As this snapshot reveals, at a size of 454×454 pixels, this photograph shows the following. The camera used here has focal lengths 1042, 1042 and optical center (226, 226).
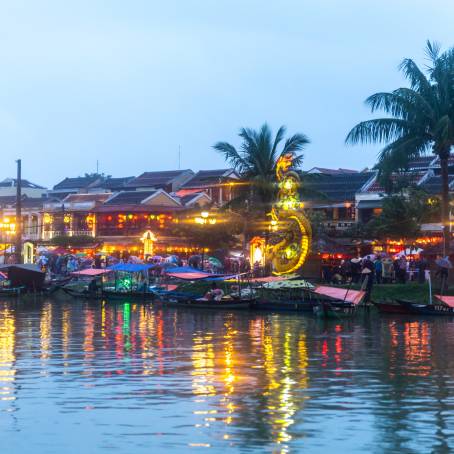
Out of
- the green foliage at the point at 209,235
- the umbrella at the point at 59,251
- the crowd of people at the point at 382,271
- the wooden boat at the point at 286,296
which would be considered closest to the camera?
the wooden boat at the point at 286,296

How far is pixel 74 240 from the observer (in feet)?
251

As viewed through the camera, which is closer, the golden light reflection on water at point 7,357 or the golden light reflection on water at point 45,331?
the golden light reflection on water at point 7,357

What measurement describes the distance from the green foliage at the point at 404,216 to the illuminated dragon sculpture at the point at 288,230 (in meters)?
11.9

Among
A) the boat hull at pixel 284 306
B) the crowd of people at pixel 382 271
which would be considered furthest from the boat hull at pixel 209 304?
the crowd of people at pixel 382 271

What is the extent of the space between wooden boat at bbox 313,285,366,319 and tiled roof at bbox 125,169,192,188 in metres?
52.6

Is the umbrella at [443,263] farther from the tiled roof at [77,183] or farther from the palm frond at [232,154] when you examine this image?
the tiled roof at [77,183]

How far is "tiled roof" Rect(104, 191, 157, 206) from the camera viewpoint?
81250 mm

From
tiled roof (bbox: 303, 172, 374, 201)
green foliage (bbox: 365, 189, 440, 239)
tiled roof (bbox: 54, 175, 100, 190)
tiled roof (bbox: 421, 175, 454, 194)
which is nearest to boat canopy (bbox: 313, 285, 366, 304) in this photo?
green foliage (bbox: 365, 189, 440, 239)

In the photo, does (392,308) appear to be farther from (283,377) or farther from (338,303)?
(283,377)

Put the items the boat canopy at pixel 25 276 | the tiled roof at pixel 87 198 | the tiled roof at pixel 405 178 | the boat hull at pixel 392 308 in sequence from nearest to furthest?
the boat hull at pixel 392 308 → the boat canopy at pixel 25 276 → the tiled roof at pixel 405 178 → the tiled roof at pixel 87 198

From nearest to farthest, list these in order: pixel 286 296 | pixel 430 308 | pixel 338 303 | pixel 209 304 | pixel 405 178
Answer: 1. pixel 430 308
2. pixel 338 303
3. pixel 209 304
4. pixel 286 296
5. pixel 405 178

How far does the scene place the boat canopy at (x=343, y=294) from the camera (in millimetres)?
36875

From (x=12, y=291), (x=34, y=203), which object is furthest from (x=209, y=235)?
(x=34, y=203)

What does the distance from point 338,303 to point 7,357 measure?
15.9 m
